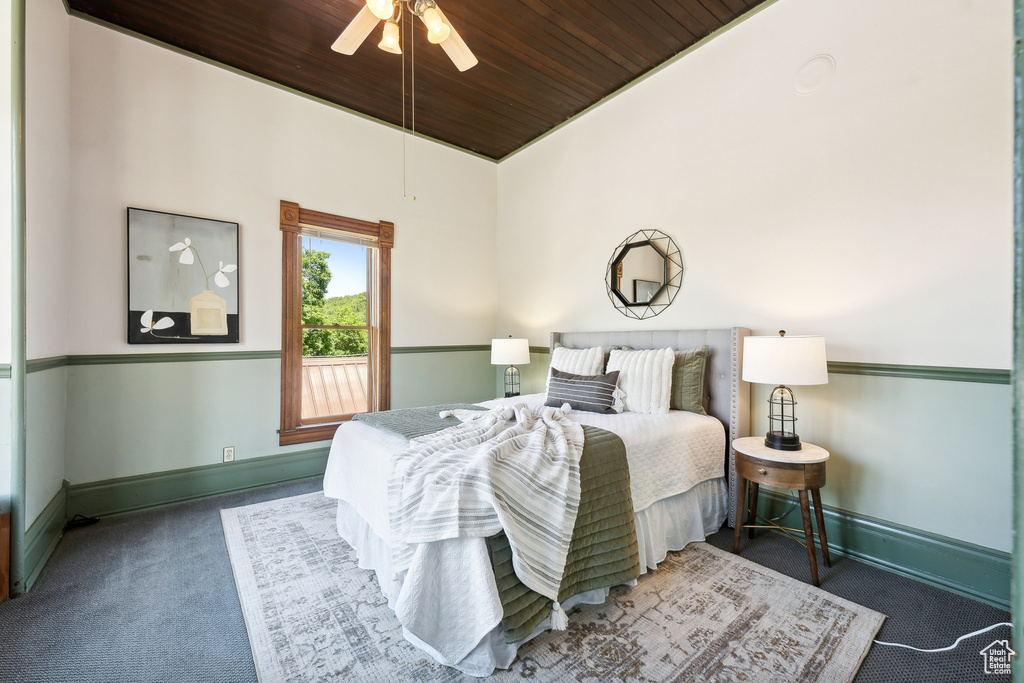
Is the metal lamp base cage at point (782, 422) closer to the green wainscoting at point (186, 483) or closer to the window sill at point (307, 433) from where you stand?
the window sill at point (307, 433)

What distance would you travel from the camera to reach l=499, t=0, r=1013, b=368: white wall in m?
1.95

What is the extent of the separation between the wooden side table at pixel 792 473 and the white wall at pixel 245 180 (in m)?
3.06

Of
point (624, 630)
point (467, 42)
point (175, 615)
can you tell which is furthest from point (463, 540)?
point (467, 42)

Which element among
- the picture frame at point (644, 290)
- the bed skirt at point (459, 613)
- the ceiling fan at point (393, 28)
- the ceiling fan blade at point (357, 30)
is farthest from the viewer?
the picture frame at point (644, 290)

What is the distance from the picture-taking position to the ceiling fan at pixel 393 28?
199cm

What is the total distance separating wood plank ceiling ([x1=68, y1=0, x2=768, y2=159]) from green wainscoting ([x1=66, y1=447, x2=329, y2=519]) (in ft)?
9.98

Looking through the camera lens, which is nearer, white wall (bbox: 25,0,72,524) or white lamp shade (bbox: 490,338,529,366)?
white wall (bbox: 25,0,72,524)

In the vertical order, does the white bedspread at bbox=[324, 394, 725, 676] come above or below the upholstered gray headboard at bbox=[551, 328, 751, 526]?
below

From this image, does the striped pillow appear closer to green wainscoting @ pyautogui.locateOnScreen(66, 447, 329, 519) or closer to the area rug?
the area rug

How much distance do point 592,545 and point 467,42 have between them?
10.6ft

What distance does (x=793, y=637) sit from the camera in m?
1.67

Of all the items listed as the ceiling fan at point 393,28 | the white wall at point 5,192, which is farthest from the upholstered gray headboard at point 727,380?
the white wall at point 5,192

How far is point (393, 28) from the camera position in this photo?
2141 mm

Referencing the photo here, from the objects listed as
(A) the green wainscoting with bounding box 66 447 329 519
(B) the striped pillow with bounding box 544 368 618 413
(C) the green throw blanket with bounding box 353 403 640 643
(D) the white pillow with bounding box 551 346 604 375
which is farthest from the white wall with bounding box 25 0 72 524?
(D) the white pillow with bounding box 551 346 604 375
